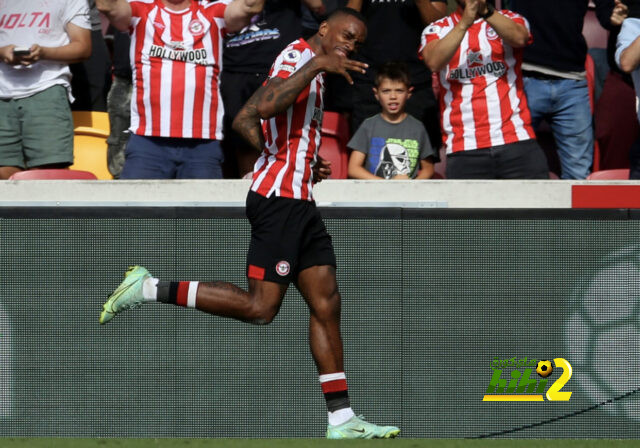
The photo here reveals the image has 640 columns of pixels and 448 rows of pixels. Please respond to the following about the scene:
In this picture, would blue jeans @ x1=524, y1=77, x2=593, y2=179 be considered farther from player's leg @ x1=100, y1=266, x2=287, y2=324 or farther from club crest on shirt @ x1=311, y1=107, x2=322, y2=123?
player's leg @ x1=100, y1=266, x2=287, y2=324

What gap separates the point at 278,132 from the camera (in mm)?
5312

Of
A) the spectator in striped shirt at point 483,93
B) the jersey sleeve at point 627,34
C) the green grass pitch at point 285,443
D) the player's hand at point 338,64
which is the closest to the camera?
the green grass pitch at point 285,443

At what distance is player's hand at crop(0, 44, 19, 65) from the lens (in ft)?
23.9

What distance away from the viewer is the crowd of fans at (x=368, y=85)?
703 centimetres

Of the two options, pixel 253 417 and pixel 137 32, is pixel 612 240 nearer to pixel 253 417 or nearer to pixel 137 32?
pixel 253 417

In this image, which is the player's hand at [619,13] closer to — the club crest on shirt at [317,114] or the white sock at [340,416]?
the club crest on shirt at [317,114]

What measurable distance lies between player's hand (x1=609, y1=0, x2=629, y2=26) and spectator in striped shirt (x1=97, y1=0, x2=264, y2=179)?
2444 millimetres

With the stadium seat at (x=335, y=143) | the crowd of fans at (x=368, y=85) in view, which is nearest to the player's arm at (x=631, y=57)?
the crowd of fans at (x=368, y=85)

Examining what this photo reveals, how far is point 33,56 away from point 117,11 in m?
0.67

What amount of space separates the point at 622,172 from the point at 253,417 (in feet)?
9.71

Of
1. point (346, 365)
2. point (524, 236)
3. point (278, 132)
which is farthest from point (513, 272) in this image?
point (278, 132)

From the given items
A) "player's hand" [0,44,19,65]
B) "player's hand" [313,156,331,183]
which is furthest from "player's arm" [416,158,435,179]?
"player's hand" [0,44,19,65]

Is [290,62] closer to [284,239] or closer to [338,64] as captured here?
[338,64]

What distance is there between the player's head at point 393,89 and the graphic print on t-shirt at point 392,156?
0.75 feet
